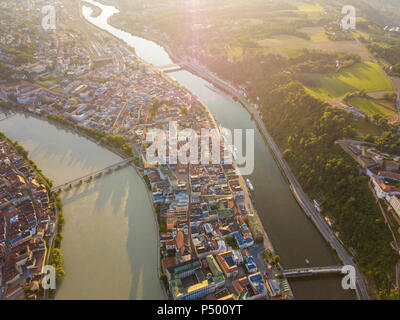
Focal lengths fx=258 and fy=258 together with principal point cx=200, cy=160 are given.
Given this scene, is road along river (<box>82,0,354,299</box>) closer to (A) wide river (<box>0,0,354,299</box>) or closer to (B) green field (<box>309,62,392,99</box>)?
(A) wide river (<box>0,0,354,299</box>)

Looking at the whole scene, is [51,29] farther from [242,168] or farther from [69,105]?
[242,168]

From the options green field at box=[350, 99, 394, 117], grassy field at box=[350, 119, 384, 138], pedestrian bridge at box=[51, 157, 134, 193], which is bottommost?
pedestrian bridge at box=[51, 157, 134, 193]

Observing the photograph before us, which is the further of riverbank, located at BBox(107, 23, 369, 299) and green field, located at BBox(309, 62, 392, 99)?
green field, located at BBox(309, 62, 392, 99)

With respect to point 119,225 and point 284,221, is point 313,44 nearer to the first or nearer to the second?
point 284,221

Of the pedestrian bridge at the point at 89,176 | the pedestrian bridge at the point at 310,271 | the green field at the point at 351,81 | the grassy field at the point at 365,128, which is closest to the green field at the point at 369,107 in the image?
the grassy field at the point at 365,128

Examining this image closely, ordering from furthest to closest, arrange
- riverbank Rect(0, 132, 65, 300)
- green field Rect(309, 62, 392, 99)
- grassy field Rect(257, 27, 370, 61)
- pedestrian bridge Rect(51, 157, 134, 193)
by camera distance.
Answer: grassy field Rect(257, 27, 370, 61), green field Rect(309, 62, 392, 99), pedestrian bridge Rect(51, 157, 134, 193), riverbank Rect(0, 132, 65, 300)

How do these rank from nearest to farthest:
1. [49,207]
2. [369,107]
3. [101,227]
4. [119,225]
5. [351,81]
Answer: [101,227]
[119,225]
[49,207]
[369,107]
[351,81]

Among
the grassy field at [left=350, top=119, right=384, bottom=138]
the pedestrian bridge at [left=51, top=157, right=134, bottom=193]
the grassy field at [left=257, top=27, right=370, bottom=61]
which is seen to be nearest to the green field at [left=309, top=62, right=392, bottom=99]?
the grassy field at [left=257, top=27, right=370, bottom=61]

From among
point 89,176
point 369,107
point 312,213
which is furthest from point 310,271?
point 369,107
